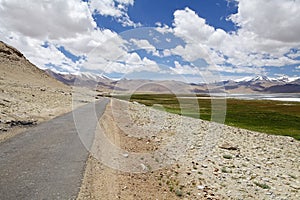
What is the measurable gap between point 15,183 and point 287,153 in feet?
74.9

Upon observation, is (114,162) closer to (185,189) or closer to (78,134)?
(185,189)

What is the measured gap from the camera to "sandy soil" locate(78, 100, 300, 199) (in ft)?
41.1

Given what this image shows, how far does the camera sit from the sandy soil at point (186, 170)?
1253 cm

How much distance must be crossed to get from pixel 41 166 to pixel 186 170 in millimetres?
8116

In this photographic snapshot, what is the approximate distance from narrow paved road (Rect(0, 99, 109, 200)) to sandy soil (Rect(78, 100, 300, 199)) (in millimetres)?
725

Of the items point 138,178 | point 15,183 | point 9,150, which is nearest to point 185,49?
point 138,178

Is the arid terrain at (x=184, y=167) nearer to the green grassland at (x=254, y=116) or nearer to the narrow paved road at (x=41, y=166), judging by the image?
the narrow paved road at (x=41, y=166)

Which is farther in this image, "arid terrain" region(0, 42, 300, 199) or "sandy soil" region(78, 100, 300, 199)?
"arid terrain" region(0, 42, 300, 199)

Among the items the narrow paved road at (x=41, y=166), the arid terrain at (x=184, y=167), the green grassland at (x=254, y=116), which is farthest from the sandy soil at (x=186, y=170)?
the green grassland at (x=254, y=116)

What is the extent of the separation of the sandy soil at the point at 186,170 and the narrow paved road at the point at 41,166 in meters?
0.72

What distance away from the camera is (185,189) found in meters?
13.4

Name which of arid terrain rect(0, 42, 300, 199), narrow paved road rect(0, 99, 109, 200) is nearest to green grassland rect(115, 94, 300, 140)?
arid terrain rect(0, 42, 300, 199)

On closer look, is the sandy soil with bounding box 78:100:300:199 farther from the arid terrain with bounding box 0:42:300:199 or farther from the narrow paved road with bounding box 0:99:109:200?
the narrow paved road with bounding box 0:99:109:200

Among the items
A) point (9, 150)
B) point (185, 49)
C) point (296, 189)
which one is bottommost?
point (9, 150)
